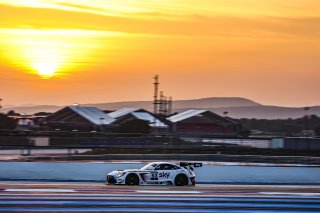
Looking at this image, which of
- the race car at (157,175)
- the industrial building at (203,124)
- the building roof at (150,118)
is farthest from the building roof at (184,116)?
the race car at (157,175)

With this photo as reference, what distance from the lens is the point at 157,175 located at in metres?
26.1

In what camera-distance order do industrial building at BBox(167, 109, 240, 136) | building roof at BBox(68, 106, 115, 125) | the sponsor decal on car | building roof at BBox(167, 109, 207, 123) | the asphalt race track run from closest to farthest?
the asphalt race track
the sponsor decal on car
building roof at BBox(68, 106, 115, 125)
industrial building at BBox(167, 109, 240, 136)
building roof at BBox(167, 109, 207, 123)

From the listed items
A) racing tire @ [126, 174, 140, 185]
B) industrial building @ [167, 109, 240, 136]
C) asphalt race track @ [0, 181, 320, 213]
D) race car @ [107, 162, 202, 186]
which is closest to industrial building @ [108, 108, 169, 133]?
industrial building @ [167, 109, 240, 136]

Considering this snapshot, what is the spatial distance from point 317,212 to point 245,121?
172m

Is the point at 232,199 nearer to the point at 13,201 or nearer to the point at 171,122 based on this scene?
the point at 13,201

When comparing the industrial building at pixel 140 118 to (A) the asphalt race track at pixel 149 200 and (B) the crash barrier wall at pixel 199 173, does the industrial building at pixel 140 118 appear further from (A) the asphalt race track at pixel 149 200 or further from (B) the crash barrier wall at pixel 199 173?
(A) the asphalt race track at pixel 149 200

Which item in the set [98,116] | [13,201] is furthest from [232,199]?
[98,116]

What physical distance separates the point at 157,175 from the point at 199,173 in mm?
5050

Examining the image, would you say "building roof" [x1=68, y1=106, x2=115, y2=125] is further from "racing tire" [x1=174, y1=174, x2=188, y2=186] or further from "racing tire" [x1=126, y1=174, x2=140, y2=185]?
"racing tire" [x1=126, y1=174, x2=140, y2=185]

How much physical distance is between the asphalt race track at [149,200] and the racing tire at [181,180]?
3070 millimetres

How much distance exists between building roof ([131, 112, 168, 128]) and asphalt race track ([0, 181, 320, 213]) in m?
67.4

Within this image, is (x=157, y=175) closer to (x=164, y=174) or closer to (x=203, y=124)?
(x=164, y=174)

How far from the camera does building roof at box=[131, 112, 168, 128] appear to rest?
9288 cm

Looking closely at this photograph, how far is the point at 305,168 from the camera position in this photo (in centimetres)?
3191
